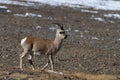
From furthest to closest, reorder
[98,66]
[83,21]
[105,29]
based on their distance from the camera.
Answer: [83,21]
[105,29]
[98,66]

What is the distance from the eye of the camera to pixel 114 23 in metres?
41.9

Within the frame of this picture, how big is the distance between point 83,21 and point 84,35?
28.2ft

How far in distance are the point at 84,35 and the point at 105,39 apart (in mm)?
1490

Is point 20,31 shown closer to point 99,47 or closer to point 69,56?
point 99,47

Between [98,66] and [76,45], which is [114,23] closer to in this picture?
[76,45]

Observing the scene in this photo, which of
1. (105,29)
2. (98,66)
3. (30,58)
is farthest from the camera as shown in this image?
(105,29)

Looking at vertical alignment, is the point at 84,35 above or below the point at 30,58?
below

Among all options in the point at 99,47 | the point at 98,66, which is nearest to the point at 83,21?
the point at 99,47

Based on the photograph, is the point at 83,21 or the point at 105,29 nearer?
the point at 105,29

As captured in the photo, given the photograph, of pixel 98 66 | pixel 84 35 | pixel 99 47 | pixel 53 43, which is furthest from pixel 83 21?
pixel 53 43

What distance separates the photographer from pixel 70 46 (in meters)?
25.7

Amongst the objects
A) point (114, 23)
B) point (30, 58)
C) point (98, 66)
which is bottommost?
point (114, 23)

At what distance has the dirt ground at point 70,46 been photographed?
54.4 ft

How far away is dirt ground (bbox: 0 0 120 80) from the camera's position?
16594 mm
